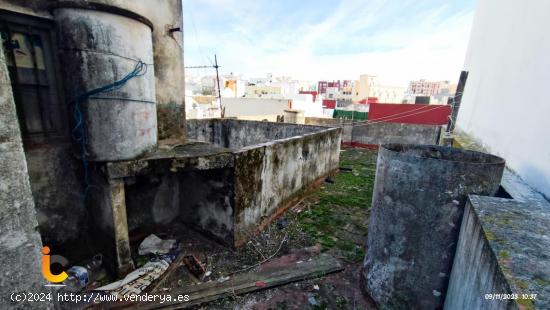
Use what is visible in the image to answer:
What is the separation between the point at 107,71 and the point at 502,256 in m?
3.97

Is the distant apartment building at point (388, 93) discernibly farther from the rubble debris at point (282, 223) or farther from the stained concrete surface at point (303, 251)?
the rubble debris at point (282, 223)

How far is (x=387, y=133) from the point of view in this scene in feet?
43.1

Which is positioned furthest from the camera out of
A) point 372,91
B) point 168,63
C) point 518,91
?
point 372,91

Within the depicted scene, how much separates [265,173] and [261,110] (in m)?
21.2

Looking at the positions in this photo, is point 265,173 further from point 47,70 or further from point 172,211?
point 47,70

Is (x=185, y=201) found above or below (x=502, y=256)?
below

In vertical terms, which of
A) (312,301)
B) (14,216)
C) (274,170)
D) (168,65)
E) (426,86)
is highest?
(426,86)

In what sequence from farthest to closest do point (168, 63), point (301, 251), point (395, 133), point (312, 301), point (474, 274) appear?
point (395, 133), point (168, 63), point (301, 251), point (312, 301), point (474, 274)

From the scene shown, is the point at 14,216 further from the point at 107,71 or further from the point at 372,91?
the point at 372,91

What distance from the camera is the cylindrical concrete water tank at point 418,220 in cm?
236

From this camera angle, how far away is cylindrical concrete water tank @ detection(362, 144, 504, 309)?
7.73 ft

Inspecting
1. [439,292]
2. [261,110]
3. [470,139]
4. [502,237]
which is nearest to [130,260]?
[439,292]

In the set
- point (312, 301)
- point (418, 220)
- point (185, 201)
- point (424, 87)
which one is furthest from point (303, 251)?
point (424, 87)

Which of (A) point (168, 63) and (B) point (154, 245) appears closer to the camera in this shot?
(B) point (154, 245)
